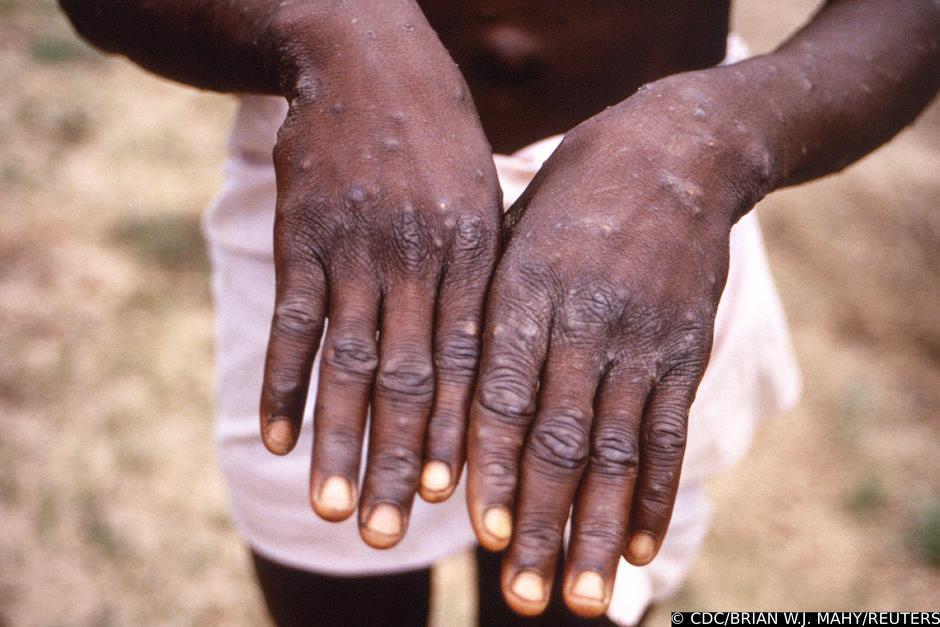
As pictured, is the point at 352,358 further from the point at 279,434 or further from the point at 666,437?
the point at 666,437

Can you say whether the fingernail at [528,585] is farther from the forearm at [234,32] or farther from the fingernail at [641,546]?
the forearm at [234,32]

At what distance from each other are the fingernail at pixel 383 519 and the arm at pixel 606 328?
65 millimetres

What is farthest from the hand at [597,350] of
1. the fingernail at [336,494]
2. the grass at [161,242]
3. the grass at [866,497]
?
the grass at [161,242]

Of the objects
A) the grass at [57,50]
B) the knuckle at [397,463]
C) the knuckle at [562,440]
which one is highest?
the knuckle at [562,440]

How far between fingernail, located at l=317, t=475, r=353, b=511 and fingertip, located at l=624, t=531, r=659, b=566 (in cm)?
25

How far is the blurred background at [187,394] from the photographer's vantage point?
2080mm

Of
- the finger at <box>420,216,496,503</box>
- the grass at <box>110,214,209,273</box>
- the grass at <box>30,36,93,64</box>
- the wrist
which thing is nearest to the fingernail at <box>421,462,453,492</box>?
the finger at <box>420,216,496,503</box>

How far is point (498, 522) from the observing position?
66cm

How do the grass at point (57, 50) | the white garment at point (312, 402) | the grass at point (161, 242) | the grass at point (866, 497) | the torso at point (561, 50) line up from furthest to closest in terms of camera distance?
the grass at point (57, 50) → the grass at point (161, 242) → the grass at point (866, 497) → the white garment at point (312, 402) → the torso at point (561, 50)

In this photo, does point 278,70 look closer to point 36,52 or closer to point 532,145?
point 532,145

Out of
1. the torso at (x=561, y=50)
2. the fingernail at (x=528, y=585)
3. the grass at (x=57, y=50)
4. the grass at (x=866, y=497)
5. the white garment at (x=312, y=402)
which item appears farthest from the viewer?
the grass at (x=57, y=50)

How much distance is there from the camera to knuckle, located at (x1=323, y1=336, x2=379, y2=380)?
0.68m

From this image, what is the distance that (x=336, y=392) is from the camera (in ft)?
2.23

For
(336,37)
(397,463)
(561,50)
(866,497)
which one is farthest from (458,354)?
(866,497)
